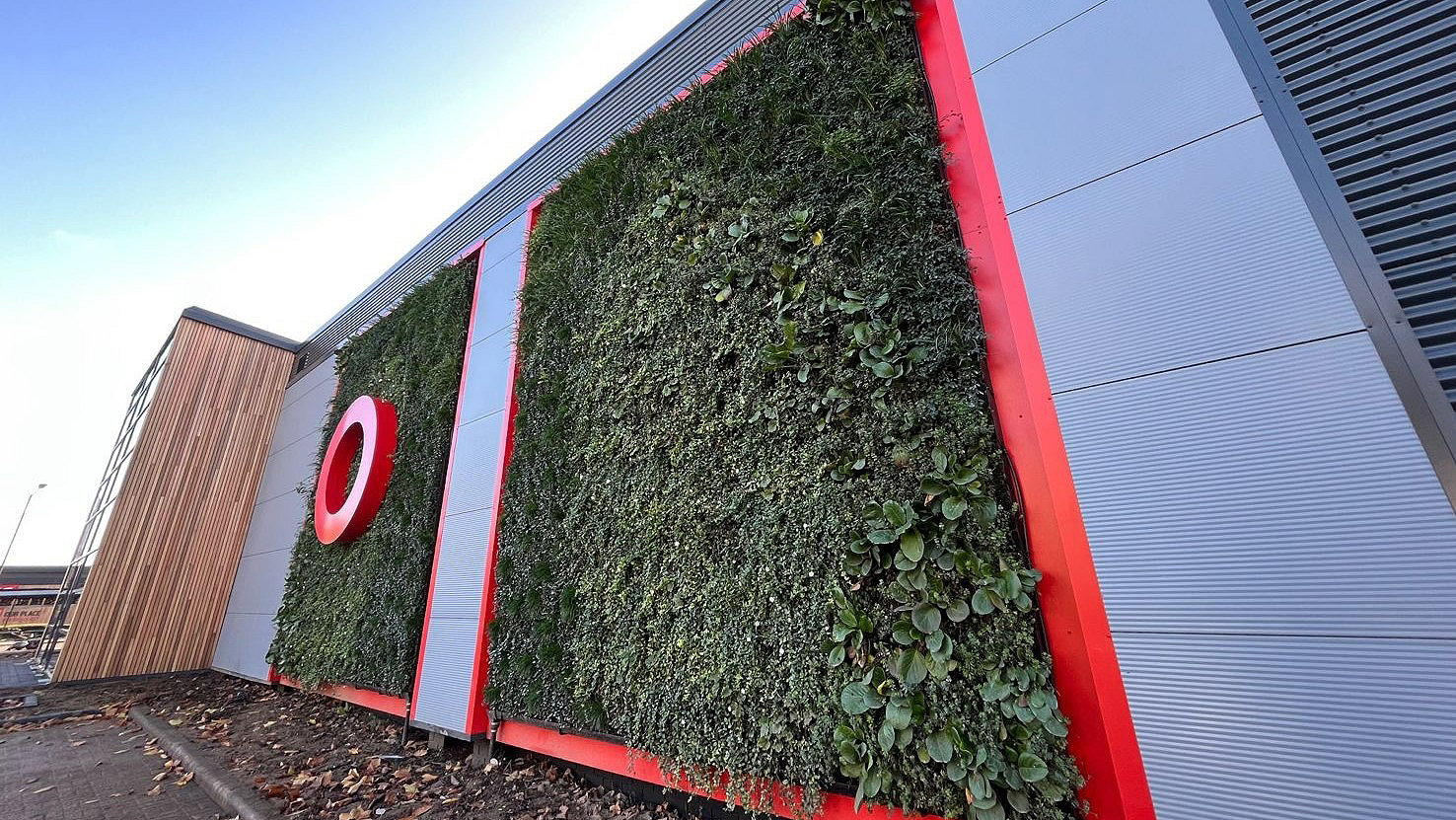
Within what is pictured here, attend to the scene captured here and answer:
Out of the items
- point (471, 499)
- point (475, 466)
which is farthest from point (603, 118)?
point (471, 499)

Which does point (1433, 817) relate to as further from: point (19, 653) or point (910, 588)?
point (19, 653)

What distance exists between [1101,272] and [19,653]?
60.4 ft

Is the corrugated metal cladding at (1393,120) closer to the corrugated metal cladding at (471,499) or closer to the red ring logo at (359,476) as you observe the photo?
the corrugated metal cladding at (471,499)

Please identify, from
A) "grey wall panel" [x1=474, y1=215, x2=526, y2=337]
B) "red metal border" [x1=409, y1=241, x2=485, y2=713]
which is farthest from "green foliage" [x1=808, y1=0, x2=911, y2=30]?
"red metal border" [x1=409, y1=241, x2=485, y2=713]

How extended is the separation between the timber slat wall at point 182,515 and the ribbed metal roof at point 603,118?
14.4ft

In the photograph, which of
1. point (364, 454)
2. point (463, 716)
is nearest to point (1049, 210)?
point (463, 716)

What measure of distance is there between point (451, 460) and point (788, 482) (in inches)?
141

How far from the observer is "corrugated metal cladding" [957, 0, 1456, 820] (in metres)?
1.42

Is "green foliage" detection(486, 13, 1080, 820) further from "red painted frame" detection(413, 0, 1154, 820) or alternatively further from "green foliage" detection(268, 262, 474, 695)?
"green foliage" detection(268, 262, 474, 695)

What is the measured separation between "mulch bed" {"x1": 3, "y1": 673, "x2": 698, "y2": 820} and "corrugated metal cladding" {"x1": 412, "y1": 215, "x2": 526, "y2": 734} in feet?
1.10

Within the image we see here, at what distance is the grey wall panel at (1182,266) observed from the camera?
1.71 metres

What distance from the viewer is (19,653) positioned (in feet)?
35.8

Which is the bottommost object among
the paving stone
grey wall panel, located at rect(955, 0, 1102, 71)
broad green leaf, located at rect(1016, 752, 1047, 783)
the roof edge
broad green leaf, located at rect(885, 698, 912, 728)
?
the paving stone

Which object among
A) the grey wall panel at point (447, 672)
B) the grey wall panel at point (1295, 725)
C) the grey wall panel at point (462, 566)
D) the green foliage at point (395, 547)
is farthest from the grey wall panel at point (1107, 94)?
the green foliage at point (395, 547)
